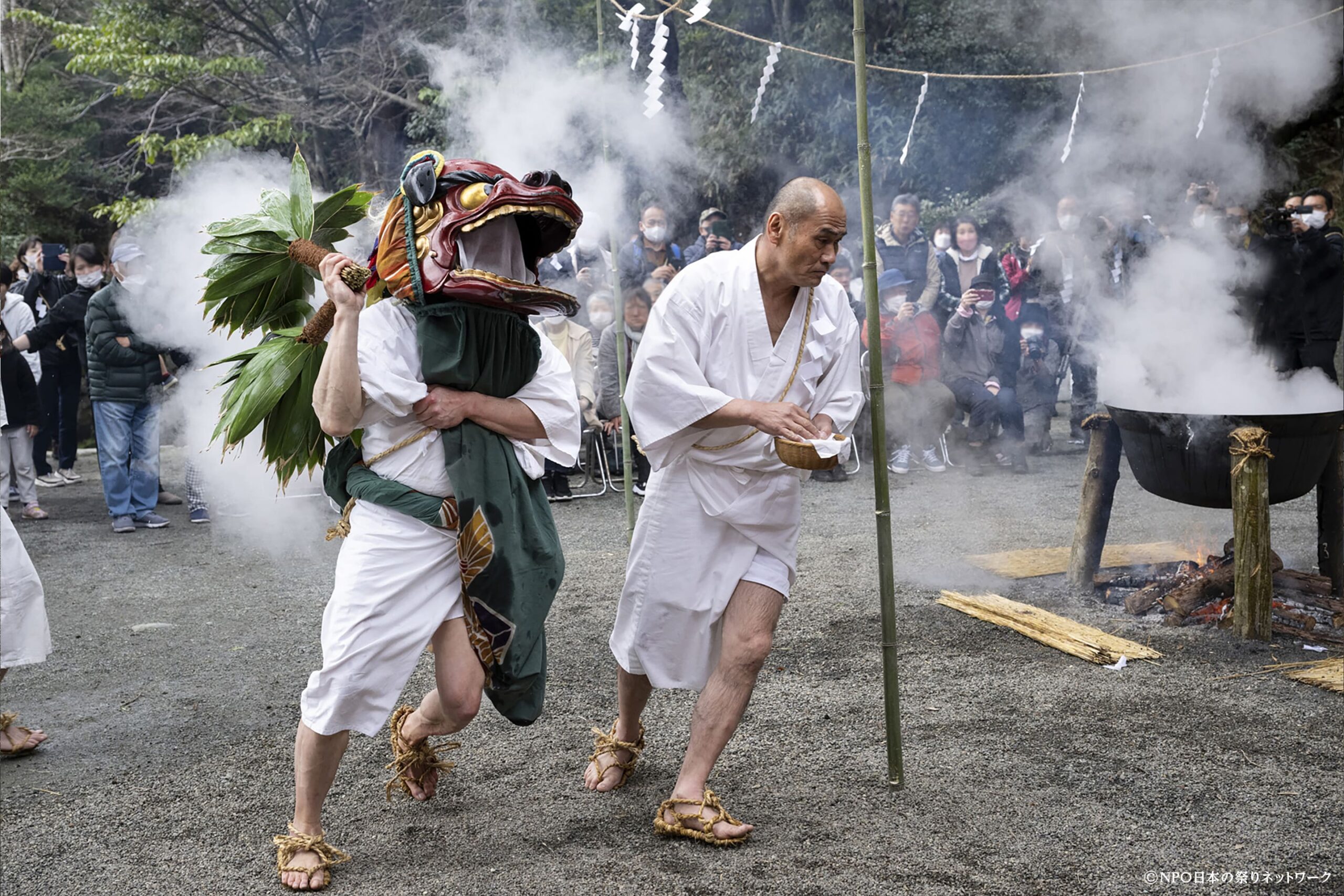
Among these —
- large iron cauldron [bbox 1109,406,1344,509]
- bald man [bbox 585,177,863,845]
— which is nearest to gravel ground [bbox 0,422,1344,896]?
bald man [bbox 585,177,863,845]

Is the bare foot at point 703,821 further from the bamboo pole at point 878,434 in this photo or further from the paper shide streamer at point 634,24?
the paper shide streamer at point 634,24

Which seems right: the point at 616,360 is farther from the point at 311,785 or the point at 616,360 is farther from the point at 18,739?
the point at 311,785

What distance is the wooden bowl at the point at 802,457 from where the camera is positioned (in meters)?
3.07

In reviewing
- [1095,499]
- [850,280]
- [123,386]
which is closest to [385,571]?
[1095,499]

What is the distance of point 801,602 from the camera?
5797 mm

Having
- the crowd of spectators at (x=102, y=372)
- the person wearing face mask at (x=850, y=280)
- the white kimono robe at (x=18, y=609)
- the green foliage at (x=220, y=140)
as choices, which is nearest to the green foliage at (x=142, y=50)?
the green foliage at (x=220, y=140)

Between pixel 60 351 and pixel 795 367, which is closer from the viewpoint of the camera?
pixel 795 367

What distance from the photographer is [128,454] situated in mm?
8555

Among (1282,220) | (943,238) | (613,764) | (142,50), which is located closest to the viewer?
(613,764)

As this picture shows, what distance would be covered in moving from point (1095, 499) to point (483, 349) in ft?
12.2

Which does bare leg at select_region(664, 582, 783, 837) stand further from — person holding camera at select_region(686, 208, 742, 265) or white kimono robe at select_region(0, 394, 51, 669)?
person holding camera at select_region(686, 208, 742, 265)

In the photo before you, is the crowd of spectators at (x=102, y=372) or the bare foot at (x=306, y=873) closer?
the bare foot at (x=306, y=873)

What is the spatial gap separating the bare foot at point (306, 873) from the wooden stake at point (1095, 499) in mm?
4037

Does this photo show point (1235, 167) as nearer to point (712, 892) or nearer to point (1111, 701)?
point (1111, 701)
